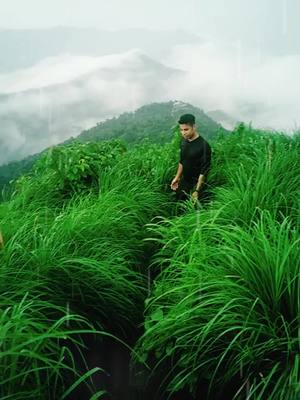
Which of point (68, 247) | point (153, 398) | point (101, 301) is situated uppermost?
point (68, 247)

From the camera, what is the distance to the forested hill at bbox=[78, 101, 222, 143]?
9867 millimetres

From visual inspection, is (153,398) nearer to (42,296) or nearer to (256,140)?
(42,296)

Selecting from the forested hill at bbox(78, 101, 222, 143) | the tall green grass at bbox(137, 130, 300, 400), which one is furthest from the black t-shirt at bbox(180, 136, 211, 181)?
the forested hill at bbox(78, 101, 222, 143)

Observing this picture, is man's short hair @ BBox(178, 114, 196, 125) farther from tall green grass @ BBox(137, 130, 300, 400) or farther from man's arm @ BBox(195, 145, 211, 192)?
tall green grass @ BBox(137, 130, 300, 400)

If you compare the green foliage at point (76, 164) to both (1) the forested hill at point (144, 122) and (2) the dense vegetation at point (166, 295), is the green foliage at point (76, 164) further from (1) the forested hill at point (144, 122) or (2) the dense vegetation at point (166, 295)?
(1) the forested hill at point (144, 122)

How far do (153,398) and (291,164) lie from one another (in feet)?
8.92

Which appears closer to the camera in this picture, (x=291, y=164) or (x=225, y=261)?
(x=225, y=261)

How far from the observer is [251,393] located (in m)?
2.38

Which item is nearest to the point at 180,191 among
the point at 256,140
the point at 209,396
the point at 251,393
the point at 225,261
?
the point at 256,140

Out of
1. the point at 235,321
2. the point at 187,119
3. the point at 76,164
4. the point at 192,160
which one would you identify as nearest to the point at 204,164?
the point at 192,160

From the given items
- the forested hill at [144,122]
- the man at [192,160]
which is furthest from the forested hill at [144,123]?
the man at [192,160]

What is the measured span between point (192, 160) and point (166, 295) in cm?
210

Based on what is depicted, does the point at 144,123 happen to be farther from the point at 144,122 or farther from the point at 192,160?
the point at 192,160

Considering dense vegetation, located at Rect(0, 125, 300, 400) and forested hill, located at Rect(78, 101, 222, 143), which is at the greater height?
dense vegetation, located at Rect(0, 125, 300, 400)
